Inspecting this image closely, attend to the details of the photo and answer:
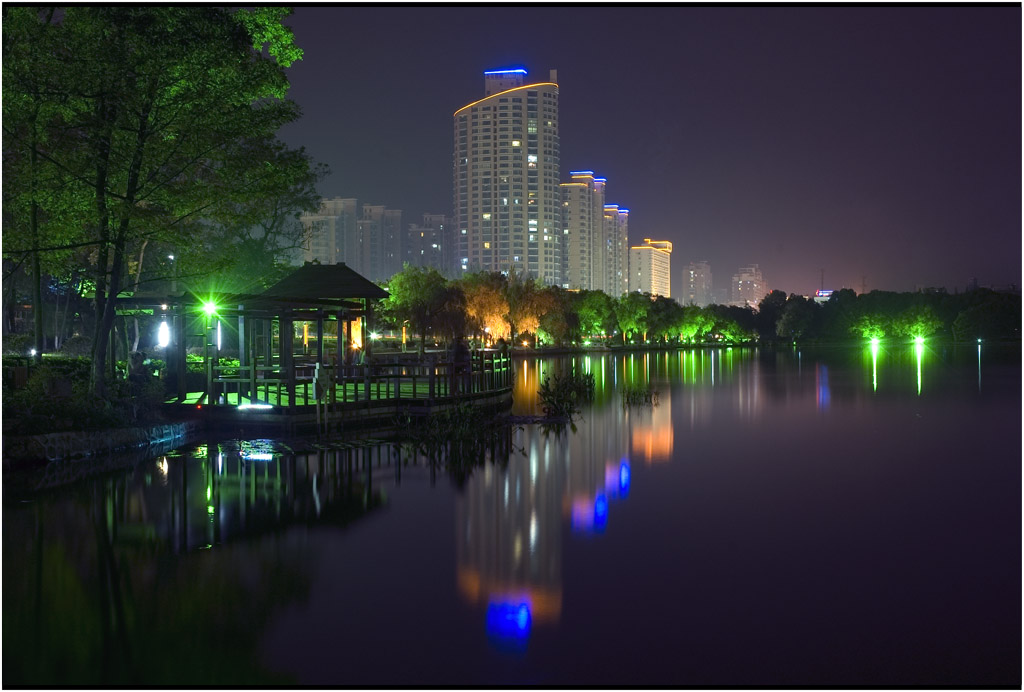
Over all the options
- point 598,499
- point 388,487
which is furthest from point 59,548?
point 598,499

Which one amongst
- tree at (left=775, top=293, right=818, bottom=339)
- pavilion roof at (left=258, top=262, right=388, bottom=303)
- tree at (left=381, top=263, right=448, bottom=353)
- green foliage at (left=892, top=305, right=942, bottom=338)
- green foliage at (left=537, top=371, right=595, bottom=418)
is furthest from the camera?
tree at (left=775, top=293, right=818, bottom=339)

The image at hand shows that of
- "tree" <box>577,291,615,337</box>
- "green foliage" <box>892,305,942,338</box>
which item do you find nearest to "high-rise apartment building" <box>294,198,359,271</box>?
"tree" <box>577,291,615,337</box>

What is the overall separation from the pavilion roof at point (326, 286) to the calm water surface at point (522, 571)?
488 centimetres

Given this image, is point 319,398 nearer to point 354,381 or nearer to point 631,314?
point 354,381

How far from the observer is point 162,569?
8719 millimetres

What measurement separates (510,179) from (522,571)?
173 metres

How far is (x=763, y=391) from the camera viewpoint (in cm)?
3412

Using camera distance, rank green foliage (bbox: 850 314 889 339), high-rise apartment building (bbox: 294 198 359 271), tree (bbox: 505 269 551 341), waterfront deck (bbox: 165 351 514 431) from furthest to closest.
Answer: high-rise apartment building (bbox: 294 198 359 271)
green foliage (bbox: 850 314 889 339)
tree (bbox: 505 269 551 341)
waterfront deck (bbox: 165 351 514 431)

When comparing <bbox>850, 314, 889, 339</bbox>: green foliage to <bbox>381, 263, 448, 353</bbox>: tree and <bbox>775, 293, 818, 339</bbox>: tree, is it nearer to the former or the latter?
<bbox>775, 293, 818, 339</bbox>: tree

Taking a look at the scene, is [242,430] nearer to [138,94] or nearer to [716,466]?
[138,94]

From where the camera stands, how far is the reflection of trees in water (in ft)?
21.0

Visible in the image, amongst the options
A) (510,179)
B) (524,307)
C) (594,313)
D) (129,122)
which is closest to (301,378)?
(129,122)

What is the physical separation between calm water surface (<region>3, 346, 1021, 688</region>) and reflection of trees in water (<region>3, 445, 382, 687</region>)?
34 millimetres

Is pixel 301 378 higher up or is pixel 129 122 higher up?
pixel 129 122
